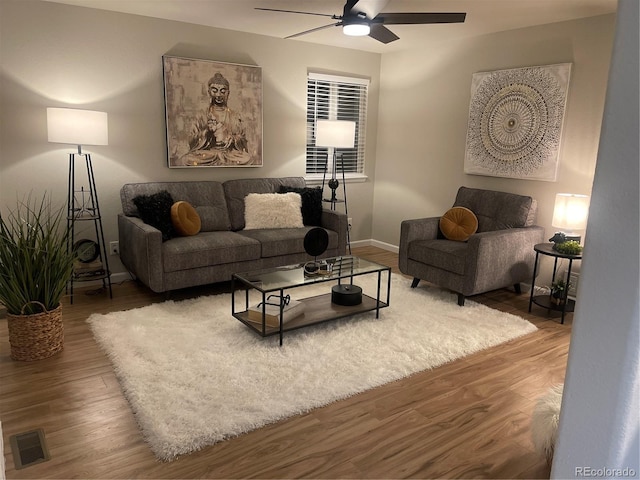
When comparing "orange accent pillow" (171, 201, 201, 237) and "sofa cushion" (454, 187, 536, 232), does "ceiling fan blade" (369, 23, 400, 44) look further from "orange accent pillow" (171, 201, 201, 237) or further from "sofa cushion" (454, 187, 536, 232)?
"orange accent pillow" (171, 201, 201, 237)

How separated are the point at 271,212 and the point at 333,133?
109cm

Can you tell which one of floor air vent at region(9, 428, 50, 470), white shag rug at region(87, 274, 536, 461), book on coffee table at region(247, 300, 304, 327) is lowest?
floor air vent at region(9, 428, 50, 470)

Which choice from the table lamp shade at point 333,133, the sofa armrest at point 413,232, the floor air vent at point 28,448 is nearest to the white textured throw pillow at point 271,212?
the table lamp shade at point 333,133

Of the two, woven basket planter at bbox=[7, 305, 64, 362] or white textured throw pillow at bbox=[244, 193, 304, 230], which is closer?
woven basket planter at bbox=[7, 305, 64, 362]

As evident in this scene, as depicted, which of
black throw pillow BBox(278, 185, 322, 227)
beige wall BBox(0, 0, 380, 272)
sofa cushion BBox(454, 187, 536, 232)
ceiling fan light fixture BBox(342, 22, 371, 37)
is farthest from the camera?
black throw pillow BBox(278, 185, 322, 227)

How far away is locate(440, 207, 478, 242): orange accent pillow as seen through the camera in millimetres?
4355

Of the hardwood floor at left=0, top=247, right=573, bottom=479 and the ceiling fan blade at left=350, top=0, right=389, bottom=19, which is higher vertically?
the ceiling fan blade at left=350, top=0, right=389, bottom=19

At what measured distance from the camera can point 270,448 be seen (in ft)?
7.05

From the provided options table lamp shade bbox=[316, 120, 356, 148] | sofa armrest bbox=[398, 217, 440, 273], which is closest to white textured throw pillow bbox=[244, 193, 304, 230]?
table lamp shade bbox=[316, 120, 356, 148]

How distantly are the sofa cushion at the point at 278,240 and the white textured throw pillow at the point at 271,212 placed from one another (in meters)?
0.10

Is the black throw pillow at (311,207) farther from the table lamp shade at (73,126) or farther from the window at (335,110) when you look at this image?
the table lamp shade at (73,126)

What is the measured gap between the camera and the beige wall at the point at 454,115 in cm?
393

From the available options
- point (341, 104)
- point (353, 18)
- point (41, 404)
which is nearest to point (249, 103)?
point (341, 104)

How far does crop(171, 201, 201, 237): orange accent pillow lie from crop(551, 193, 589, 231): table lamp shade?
305cm
